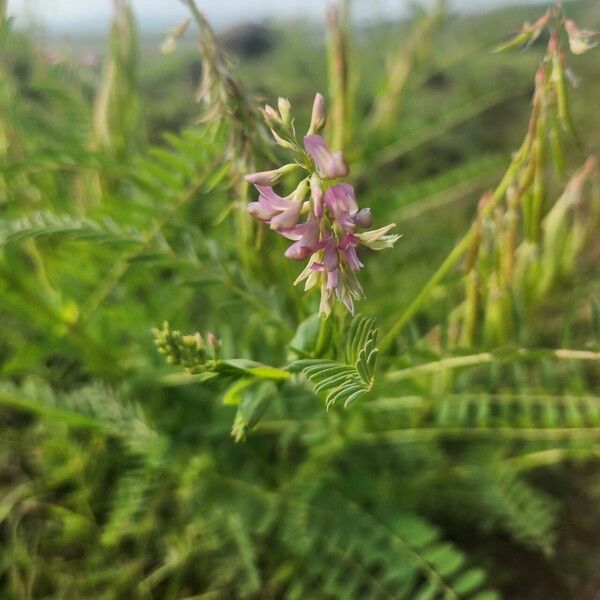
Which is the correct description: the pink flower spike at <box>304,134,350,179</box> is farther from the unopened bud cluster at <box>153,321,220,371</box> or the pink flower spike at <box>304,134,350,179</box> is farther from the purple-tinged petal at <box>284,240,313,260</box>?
the unopened bud cluster at <box>153,321,220,371</box>

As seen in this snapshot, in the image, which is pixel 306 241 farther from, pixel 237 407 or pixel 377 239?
pixel 237 407

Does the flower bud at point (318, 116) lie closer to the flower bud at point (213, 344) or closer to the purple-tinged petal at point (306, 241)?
the purple-tinged petal at point (306, 241)

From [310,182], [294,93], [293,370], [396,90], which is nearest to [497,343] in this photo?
[293,370]

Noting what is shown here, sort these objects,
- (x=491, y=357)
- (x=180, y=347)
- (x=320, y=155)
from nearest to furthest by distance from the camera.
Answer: (x=320, y=155) → (x=180, y=347) → (x=491, y=357)

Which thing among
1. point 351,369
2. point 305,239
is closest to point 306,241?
point 305,239

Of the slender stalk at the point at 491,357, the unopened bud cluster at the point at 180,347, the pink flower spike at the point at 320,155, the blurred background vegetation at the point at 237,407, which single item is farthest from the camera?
the blurred background vegetation at the point at 237,407

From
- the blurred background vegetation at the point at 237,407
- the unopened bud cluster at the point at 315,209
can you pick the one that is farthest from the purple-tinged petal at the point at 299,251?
the blurred background vegetation at the point at 237,407
